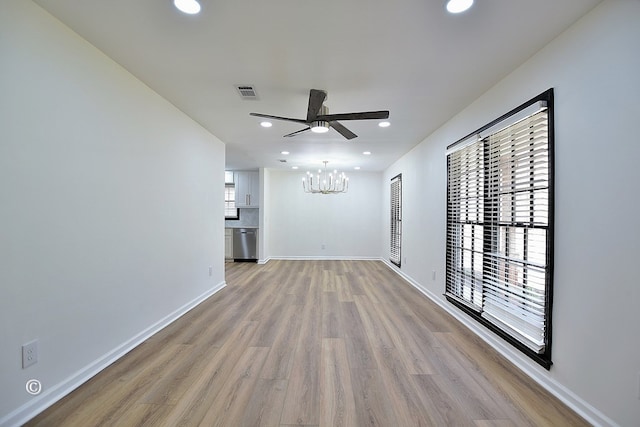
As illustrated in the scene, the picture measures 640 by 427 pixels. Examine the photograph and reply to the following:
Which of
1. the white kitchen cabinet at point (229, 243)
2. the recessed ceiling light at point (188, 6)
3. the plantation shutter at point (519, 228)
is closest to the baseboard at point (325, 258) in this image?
the white kitchen cabinet at point (229, 243)

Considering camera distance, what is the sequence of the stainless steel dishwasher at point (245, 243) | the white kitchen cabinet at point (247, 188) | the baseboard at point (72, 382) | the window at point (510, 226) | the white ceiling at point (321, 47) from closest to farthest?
the baseboard at point (72, 382) → the white ceiling at point (321, 47) → the window at point (510, 226) → the stainless steel dishwasher at point (245, 243) → the white kitchen cabinet at point (247, 188)

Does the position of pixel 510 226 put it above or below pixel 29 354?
above

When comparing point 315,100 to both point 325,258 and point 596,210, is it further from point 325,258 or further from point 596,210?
point 325,258

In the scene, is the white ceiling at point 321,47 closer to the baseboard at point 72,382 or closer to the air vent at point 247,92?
the air vent at point 247,92

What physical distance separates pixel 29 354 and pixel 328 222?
254 inches

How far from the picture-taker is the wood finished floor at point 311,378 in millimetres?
1624

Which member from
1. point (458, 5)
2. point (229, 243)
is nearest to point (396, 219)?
point (229, 243)

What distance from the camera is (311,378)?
78.8 inches

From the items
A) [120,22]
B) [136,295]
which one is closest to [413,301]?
[136,295]

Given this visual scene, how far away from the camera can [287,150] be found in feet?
16.4

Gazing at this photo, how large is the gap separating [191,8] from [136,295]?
2.34 m

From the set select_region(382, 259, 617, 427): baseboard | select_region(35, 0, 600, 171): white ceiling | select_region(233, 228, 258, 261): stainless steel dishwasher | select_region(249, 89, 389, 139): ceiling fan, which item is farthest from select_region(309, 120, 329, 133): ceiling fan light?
select_region(233, 228, 258, 261): stainless steel dishwasher

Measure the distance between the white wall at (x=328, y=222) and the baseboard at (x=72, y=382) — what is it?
4.80 m

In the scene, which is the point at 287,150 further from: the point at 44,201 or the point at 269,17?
the point at 44,201
